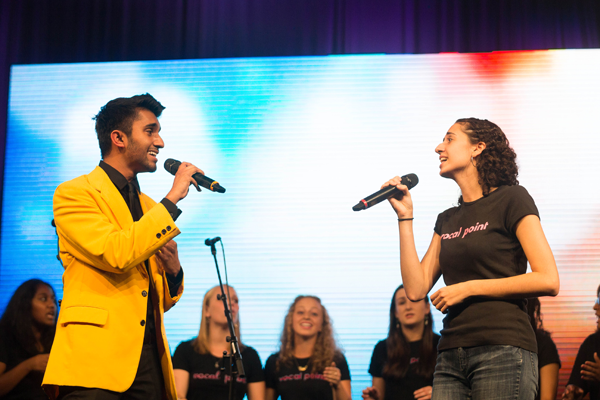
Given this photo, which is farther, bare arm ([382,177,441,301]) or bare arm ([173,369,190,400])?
bare arm ([173,369,190,400])

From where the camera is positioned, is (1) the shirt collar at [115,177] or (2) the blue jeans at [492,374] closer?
(2) the blue jeans at [492,374]

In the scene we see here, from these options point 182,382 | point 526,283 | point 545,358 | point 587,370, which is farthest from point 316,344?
point 526,283

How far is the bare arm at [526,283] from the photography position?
146 centimetres

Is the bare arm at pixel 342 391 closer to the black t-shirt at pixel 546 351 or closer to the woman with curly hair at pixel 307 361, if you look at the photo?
the woman with curly hair at pixel 307 361

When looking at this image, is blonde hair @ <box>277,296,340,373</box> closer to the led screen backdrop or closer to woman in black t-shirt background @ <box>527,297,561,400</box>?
the led screen backdrop

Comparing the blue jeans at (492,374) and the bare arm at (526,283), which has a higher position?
the bare arm at (526,283)

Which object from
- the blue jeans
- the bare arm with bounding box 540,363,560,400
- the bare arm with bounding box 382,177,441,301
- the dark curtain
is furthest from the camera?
the dark curtain

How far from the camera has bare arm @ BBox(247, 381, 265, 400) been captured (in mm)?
3371

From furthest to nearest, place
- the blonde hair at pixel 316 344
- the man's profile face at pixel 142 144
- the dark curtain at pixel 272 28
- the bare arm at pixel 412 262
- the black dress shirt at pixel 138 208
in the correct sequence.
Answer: the dark curtain at pixel 272 28 < the blonde hair at pixel 316 344 < the man's profile face at pixel 142 144 < the bare arm at pixel 412 262 < the black dress shirt at pixel 138 208

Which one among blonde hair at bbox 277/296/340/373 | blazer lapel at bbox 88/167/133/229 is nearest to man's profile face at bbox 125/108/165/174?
blazer lapel at bbox 88/167/133/229

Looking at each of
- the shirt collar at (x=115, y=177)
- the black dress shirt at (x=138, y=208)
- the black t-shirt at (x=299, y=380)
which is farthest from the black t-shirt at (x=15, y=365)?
the shirt collar at (x=115, y=177)

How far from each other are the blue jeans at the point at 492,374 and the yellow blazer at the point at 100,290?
0.94 metres

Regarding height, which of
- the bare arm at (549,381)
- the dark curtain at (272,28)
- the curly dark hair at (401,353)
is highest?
the dark curtain at (272,28)

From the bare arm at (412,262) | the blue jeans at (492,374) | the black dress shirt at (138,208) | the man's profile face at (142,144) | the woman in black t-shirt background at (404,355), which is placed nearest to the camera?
the blue jeans at (492,374)
